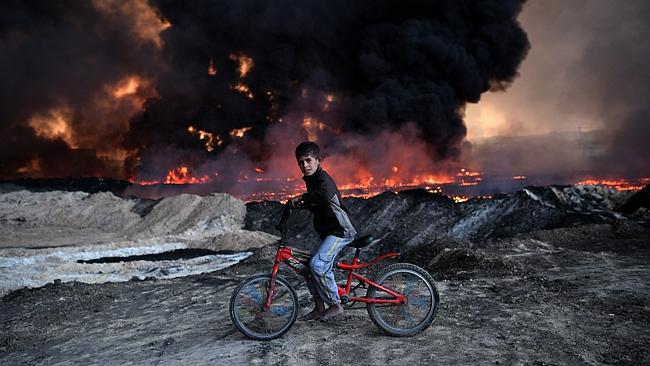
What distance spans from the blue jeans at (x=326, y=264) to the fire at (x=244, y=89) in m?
44.9

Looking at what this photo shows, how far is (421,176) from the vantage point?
38531 millimetres

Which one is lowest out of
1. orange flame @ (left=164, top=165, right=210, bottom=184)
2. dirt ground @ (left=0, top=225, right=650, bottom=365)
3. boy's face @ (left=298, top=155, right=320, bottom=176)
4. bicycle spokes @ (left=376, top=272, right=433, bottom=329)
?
dirt ground @ (left=0, top=225, right=650, bottom=365)

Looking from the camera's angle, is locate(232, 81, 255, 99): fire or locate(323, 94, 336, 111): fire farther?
locate(232, 81, 255, 99): fire

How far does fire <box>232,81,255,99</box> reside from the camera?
48.9 metres

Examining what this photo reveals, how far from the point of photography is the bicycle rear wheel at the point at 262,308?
18.7 ft

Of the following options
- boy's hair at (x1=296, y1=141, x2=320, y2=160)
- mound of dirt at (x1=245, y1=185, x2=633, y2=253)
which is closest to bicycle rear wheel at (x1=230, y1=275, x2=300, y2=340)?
boy's hair at (x1=296, y1=141, x2=320, y2=160)

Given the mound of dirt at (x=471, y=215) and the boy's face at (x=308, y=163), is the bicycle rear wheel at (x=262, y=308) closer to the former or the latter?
the boy's face at (x=308, y=163)

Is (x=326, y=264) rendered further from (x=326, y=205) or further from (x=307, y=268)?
(x=326, y=205)

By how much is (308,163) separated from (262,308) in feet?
5.99

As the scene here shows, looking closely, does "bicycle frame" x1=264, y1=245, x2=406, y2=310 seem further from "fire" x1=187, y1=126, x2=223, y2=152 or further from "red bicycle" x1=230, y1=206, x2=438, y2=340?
"fire" x1=187, y1=126, x2=223, y2=152

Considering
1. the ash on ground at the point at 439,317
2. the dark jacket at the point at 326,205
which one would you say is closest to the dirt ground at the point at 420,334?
the ash on ground at the point at 439,317

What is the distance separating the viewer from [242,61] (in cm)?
5066

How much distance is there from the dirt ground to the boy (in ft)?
2.95

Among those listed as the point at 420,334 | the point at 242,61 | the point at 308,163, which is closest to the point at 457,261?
the point at 420,334
